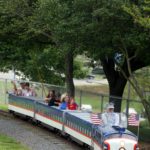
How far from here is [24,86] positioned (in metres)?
29.8

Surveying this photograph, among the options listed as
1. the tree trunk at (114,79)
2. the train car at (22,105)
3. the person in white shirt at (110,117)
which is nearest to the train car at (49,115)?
the train car at (22,105)

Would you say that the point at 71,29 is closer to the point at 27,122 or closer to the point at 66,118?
the point at 66,118

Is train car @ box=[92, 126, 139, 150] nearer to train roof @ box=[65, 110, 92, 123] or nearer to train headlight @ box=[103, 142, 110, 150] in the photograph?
train headlight @ box=[103, 142, 110, 150]

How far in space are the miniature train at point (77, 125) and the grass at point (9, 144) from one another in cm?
222

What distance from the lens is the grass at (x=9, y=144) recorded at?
19.5 m

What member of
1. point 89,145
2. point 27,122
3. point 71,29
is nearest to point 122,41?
point 71,29

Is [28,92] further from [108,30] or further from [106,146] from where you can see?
[106,146]

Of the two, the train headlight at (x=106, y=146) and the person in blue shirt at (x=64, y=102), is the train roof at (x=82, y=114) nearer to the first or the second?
the person in blue shirt at (x=64, y=102)

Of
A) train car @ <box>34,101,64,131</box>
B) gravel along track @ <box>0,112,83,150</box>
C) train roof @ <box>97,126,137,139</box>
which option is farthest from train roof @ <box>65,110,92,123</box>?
train roof @ <box>97,126,137,139</box>

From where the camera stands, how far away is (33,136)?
23.4m

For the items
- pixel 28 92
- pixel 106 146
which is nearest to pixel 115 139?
pixel 106 146

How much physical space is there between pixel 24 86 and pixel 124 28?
38.5ft

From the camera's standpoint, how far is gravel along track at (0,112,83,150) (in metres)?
21.1

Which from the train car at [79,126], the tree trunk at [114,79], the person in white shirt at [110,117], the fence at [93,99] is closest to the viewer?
the person in white shirt at [110,117]
